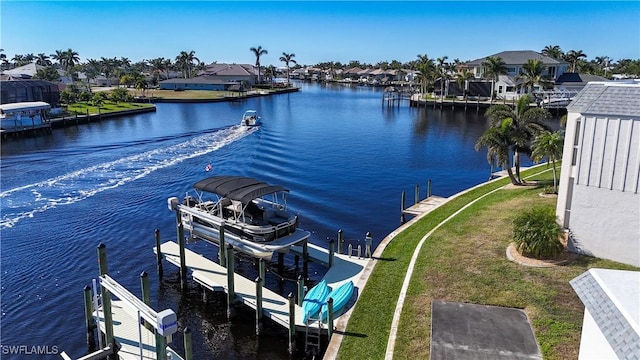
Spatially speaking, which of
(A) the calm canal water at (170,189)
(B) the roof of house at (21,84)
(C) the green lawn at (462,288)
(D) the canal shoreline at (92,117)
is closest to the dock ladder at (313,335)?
(A) the calm canal water at (170,189)

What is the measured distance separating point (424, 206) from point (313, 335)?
57.7ft

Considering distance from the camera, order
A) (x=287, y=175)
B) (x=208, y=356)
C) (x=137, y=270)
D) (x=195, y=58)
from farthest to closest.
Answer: (x=195, y=58), (x=287, y=175), (x=137, y=270), (x=208, y=356)

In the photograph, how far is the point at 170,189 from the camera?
40812 millimetres

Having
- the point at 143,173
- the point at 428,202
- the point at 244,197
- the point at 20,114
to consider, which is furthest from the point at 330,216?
the point at 20,114

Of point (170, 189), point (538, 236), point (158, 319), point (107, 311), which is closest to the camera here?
point (158, 319)

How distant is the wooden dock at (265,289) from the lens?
1971cm

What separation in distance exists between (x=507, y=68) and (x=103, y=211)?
93852 mm

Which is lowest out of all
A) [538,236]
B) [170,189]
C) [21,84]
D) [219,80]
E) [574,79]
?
[170,189]

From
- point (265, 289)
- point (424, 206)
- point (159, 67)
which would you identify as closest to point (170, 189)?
point (424, 206)

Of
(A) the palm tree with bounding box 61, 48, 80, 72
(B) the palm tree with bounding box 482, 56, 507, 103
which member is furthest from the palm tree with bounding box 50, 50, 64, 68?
(B) the palm tree with bounding box 482, 56, 507, 103

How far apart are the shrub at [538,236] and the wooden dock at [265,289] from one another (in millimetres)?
7418

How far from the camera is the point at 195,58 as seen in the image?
175625 millimetres

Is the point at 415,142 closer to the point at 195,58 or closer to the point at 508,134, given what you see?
the point at 508,134

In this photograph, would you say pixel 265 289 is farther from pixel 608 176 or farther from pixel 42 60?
pixel 42 60
